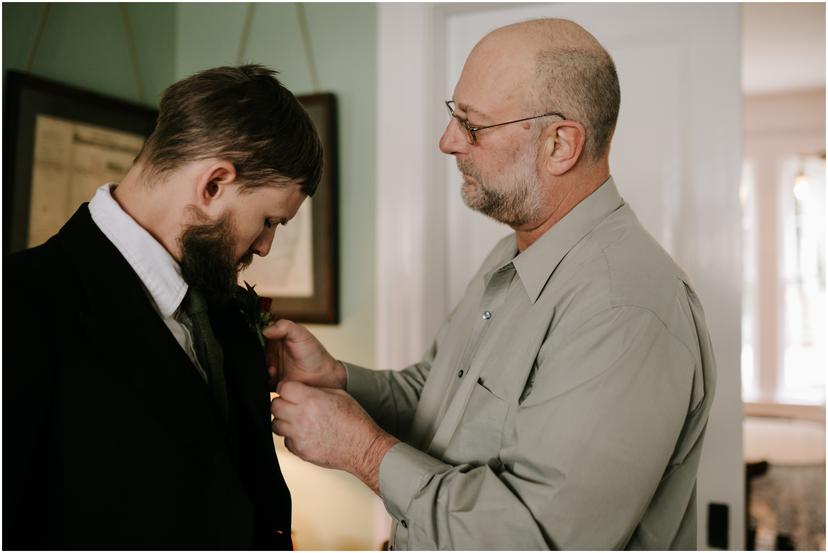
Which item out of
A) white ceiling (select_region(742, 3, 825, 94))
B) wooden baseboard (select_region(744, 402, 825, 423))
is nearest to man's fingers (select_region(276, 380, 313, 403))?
white ceiling (select_region(742, 3, 825, 94))

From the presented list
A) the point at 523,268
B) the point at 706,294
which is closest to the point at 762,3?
the point at 706,294

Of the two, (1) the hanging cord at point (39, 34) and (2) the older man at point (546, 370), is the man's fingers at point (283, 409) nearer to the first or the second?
(2) the older man at point (546, 370)

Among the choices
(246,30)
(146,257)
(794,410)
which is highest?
(246,30)

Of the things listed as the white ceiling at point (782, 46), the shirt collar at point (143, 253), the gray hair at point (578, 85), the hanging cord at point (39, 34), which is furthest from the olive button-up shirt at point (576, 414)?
the white ceiling at point (782, 46)

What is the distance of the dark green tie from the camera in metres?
1.21

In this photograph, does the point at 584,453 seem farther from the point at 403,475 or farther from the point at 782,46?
the point at 782,46

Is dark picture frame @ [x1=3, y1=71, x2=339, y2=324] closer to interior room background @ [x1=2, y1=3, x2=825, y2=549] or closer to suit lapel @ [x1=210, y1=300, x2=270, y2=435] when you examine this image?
interior room background @ [x1=2, y1=3, x2=825, y2=549]

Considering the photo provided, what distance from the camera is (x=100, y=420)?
0.97m

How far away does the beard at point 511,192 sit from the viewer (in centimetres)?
142

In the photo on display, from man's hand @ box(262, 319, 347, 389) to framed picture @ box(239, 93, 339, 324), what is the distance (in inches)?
34.3

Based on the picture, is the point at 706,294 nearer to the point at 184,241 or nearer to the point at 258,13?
the point at 184,241

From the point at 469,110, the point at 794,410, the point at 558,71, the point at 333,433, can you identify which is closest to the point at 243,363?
the point at 333,433

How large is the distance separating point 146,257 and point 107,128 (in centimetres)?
146

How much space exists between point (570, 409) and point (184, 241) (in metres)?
0.72
